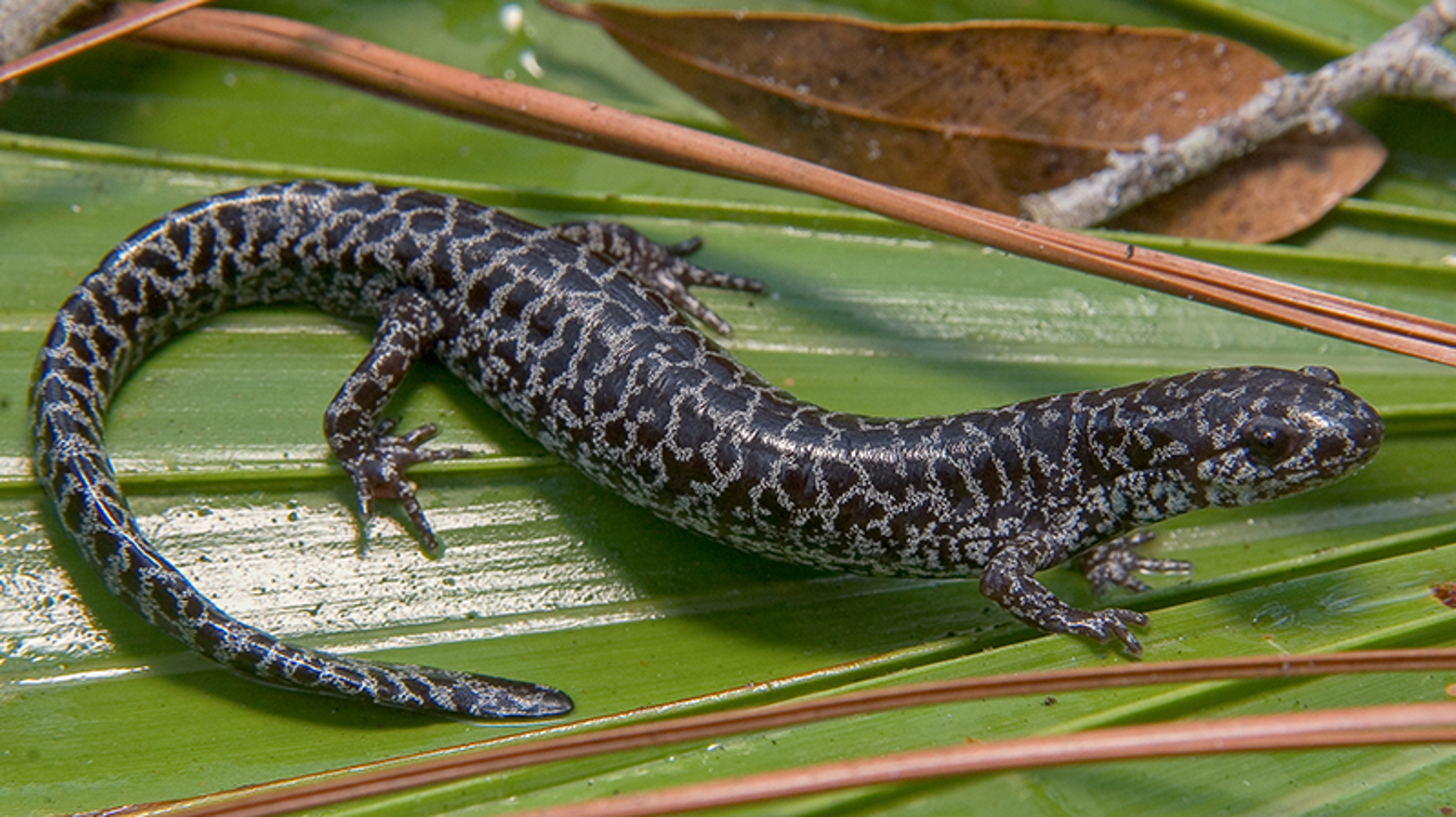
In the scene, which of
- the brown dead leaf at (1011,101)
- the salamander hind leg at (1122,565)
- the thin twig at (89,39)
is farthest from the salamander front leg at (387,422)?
the salamander hind leg at (1122,565)

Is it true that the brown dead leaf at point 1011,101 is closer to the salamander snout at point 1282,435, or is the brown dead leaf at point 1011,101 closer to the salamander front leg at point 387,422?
the salamander snout at point 1282,435

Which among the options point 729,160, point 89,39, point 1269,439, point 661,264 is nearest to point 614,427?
point 661,264

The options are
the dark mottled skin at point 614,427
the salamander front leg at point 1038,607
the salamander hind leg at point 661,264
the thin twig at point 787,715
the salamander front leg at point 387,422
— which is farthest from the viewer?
the salamander hind leg at point 661,264

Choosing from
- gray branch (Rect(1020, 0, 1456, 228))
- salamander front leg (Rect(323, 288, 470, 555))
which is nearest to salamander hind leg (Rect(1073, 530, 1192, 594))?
gray branch (Rect(1020, 0, 1456, 228))

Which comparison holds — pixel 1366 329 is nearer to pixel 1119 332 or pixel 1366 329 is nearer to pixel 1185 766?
pixel 1119 332

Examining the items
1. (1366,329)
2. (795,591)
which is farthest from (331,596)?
(1366,329)

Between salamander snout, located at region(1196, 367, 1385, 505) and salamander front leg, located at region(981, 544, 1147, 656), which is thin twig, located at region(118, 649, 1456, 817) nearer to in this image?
salamander front leg, located at region(981, 544, 1147, 656)
